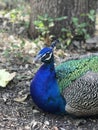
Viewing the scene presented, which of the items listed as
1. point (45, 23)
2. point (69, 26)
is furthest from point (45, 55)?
point (69, 26)

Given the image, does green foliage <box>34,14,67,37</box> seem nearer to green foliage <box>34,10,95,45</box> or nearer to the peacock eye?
green foliage <box>34,10,95,45</box>

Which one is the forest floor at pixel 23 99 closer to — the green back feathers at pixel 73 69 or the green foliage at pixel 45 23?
the green foliage at pixel 45 23

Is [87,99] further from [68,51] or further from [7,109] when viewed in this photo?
[68,51]

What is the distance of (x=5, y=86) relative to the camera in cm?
412

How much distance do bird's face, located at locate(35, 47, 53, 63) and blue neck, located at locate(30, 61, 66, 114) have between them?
0.22ft

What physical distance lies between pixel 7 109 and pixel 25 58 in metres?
1.16

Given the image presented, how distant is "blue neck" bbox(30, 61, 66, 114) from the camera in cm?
363

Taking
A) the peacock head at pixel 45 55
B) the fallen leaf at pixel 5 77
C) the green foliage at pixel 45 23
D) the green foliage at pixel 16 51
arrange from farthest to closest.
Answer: the green foliage at pixel 45 23 → the green foliage at pixel 16 51 → the fallen leaf at pixel 5 77 → the peacock head at pixel 45 55

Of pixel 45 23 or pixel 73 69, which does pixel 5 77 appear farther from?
pixel 45 23

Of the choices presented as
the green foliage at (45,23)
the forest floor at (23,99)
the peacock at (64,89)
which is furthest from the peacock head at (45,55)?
the green foliage at (45,23)

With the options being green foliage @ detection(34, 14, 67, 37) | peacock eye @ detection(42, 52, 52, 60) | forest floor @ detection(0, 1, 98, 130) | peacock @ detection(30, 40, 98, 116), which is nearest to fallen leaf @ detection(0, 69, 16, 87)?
forest floor @ detection(0, 1, 98, 130)

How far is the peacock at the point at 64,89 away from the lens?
3607mm

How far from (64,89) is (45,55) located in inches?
14.7

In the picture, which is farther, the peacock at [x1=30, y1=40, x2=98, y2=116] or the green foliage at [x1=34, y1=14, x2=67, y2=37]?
the green foliage at [x1=34, y1=14, x2=67, y2=37]
